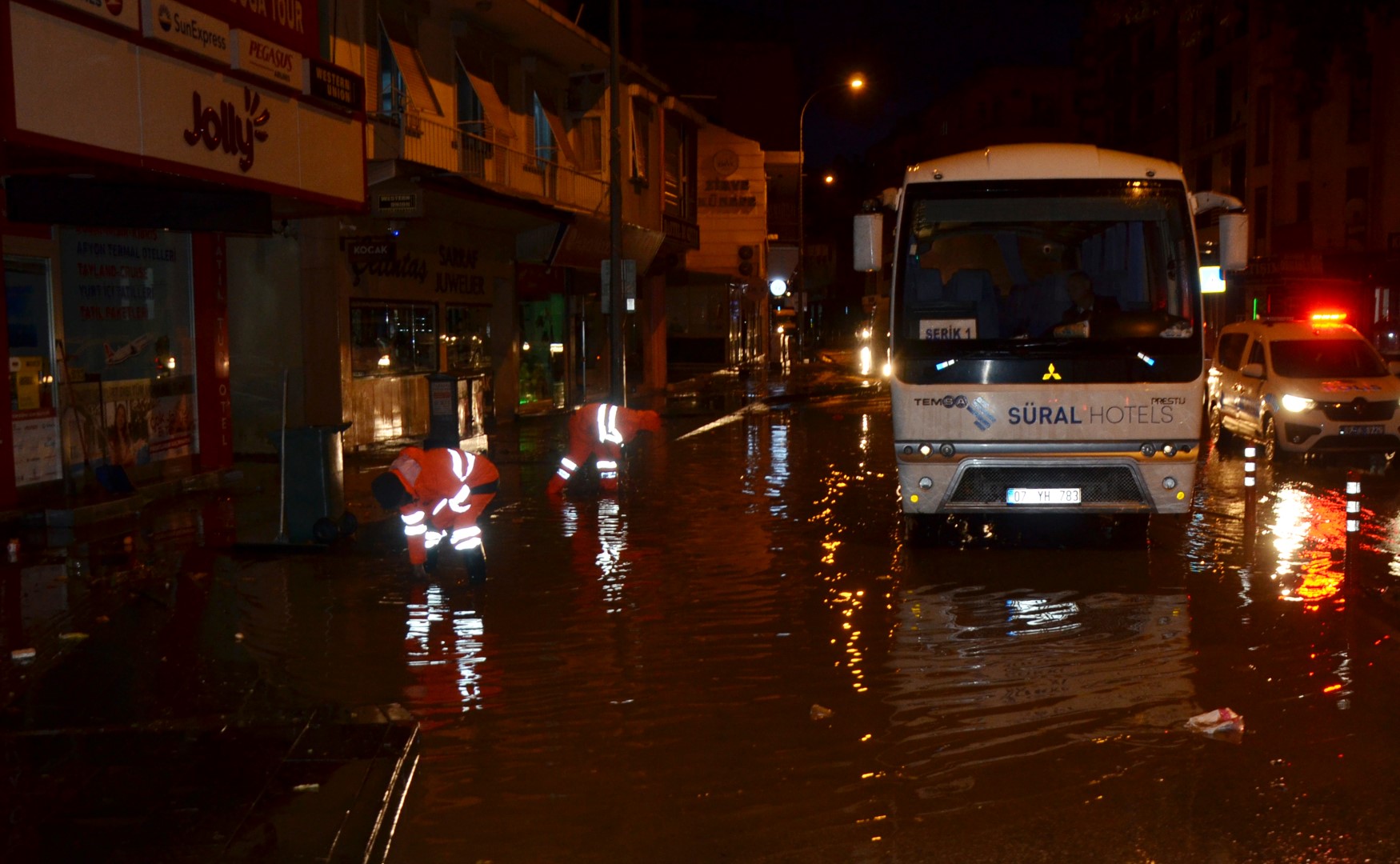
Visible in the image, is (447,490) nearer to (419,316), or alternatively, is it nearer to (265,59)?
(265,59)

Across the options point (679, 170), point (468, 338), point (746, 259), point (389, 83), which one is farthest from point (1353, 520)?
point (746, 259)

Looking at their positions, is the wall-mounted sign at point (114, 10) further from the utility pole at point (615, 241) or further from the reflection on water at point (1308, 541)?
the reflection on water at point (1308, 541)

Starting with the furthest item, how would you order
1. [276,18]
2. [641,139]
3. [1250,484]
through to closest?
[641,139], [276,18], [1250,484]

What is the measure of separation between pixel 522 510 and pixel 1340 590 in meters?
7.84

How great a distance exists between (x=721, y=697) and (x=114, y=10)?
8.22 meters

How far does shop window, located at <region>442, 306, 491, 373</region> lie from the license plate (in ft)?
45.8

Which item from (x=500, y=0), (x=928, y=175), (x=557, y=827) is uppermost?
(x=500, y=0)

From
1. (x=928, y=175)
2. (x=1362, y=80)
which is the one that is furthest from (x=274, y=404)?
(x=1362, y=80)

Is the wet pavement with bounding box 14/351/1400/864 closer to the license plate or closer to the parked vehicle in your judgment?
the license plate

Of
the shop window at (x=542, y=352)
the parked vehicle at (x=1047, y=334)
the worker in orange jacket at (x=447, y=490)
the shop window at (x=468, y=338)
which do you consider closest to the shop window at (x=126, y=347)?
the worker in orange jacket at (x=447, y=490)

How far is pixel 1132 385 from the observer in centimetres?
1048

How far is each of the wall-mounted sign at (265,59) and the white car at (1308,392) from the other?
12.4 meters

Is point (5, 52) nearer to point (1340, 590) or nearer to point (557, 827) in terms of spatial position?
point (557, 827)

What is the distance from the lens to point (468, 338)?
24062mm
